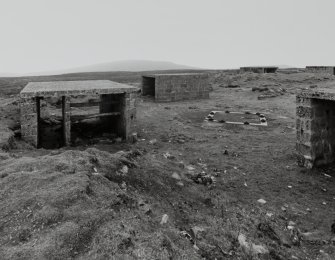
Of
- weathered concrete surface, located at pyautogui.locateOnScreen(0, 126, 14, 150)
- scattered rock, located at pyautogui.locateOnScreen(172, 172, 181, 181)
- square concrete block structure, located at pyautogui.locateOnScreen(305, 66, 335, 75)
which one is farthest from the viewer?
square concrete block structure, located at pyautogui.locateOnScreen(305, 66, 335, 75)

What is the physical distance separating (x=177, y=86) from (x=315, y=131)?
36.1 ft

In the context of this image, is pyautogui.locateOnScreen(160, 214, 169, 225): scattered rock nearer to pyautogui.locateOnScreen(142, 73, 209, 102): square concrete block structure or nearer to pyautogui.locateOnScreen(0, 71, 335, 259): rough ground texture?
pyautogui.locateOnScreen(0, 71, 335, 259): rough ground texture

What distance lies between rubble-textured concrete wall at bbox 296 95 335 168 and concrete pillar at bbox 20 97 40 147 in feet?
20.6

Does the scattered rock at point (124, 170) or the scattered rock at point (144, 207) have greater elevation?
the scattered rock at point (124, 170)

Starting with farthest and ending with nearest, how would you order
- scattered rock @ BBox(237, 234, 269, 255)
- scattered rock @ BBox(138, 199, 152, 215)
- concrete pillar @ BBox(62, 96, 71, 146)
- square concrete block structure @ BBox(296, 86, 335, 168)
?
concrete pillar @ BBox(62, 96, 71, 146), square concrete block structure @ BBox(296, 86, 335, 168), scattered rock @ BBox(138, 199, 152, 215), scattered rock @ BBox(237, 234, 269, 255)

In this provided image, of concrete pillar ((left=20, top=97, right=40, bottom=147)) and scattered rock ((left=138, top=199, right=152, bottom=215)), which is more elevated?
concrete pillar ((left=20, top=97, right=40, bottom=147))

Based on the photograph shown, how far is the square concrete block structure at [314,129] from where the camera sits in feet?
22.5

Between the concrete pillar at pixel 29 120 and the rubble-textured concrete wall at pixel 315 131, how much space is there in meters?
6.27

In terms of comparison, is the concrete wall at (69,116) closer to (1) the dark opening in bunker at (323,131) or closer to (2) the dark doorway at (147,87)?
(1) the dark opening in bunker at (323,131)

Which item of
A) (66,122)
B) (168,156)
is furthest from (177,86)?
(168,156)

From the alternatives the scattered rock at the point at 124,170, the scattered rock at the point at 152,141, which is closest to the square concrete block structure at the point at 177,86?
the scattered rock at the point at 152,141

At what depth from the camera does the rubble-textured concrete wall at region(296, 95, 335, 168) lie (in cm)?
687

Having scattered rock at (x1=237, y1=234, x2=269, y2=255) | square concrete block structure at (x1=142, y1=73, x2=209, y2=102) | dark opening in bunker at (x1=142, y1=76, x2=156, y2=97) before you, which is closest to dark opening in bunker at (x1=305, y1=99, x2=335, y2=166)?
scattered rock at (x1=237, y1=234, x2=269, y2=255)

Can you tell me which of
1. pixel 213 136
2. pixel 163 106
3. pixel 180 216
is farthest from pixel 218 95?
pixel 180 216
